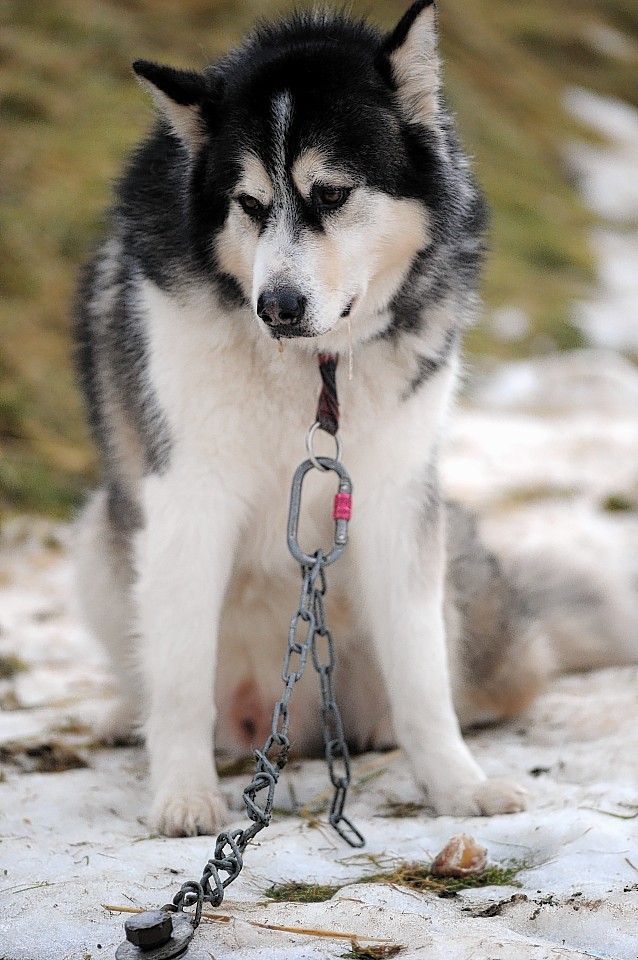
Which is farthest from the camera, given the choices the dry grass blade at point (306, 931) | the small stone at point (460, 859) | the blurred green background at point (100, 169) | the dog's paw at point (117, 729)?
the blurred green background at point (100, 169)

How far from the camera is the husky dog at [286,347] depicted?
2.46 m

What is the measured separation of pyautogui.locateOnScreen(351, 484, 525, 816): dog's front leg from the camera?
275 cm

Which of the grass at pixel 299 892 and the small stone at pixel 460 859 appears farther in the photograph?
the small stone at pixel 460 859

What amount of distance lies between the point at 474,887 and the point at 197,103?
6.20ft

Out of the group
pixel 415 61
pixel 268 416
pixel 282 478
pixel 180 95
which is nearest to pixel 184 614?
pixel 282 478

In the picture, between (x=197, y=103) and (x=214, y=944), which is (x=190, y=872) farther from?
(x=197, y=103)

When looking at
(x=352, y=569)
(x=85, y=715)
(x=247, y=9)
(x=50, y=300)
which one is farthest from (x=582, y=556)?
(x=247, y=9)

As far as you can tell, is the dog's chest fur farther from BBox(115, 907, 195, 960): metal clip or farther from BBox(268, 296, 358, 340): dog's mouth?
BBox(115, 907, 195, 960): metal clip

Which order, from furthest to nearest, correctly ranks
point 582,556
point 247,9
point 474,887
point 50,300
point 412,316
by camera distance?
point 247,9, point 50,300, point 582,556, point 412,316, point 474,887

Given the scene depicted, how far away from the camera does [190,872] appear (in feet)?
7.02

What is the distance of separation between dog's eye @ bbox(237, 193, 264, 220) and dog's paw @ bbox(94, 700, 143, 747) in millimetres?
1645

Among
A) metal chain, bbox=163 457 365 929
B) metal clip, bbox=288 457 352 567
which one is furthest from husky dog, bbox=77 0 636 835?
metal chain, bbox=163 457 365 929

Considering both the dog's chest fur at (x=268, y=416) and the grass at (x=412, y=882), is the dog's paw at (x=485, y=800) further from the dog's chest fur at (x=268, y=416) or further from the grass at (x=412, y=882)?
the dog's chest fur at (x=268, y=416)

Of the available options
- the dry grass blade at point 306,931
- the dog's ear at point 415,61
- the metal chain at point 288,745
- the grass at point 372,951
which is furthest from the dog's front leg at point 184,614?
the dog's ear at point 415,61
